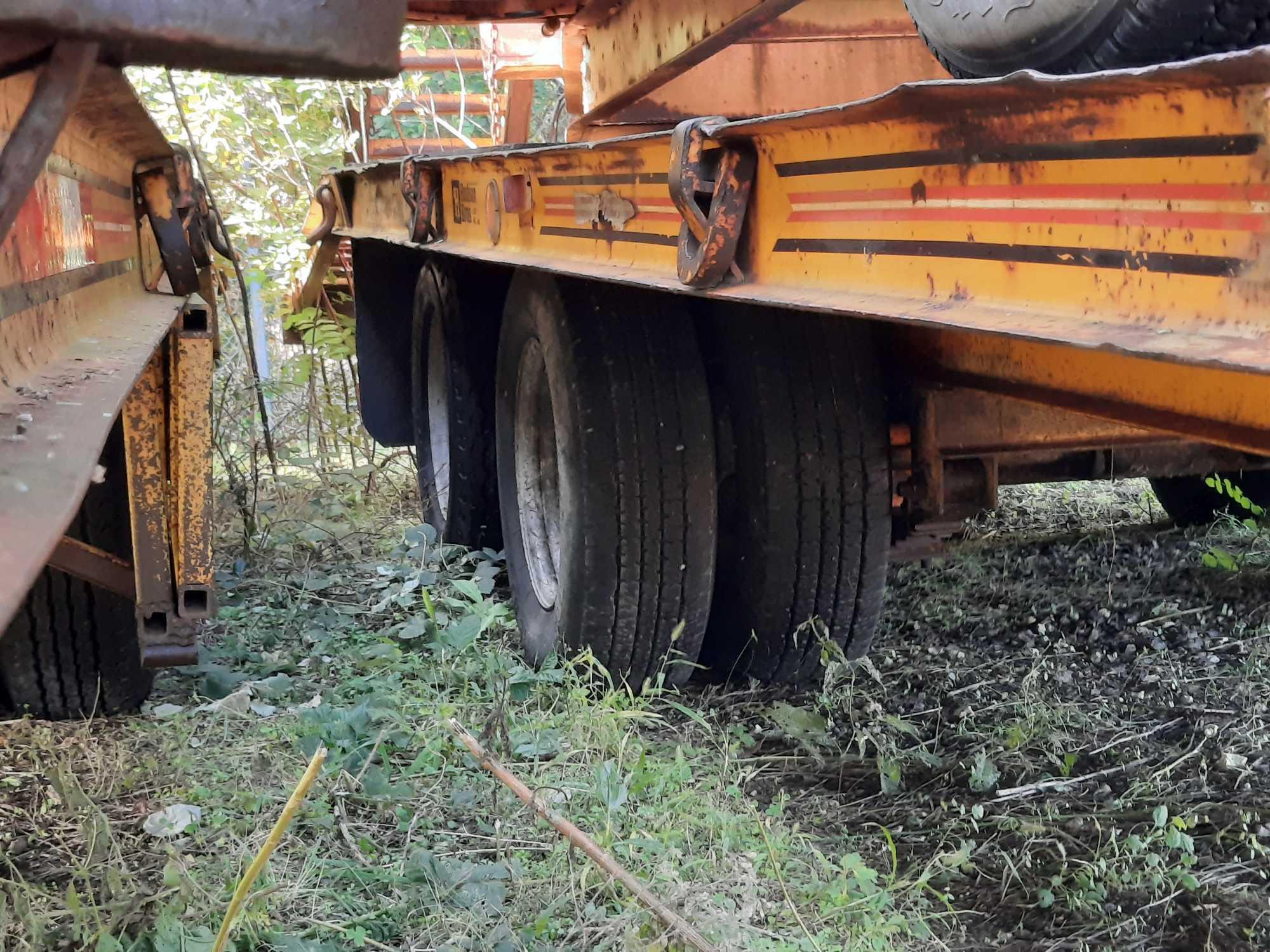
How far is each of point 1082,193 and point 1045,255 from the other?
3.3 inches

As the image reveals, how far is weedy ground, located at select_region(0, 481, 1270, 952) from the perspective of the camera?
2.14 m

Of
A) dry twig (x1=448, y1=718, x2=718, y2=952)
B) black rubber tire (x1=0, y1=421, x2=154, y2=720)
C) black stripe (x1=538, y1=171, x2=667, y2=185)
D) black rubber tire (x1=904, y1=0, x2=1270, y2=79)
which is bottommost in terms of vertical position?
dry twig (x1=448, y1=718, x2=718, y2=952)

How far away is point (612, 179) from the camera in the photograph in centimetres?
234

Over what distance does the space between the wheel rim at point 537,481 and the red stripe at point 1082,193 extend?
2.00m

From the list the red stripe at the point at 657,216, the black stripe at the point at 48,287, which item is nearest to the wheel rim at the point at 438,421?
the black stripe at the point at 48,287

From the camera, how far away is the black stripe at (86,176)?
1.76 meters

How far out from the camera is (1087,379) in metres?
1.97

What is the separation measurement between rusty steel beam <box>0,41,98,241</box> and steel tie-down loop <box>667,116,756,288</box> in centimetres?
116

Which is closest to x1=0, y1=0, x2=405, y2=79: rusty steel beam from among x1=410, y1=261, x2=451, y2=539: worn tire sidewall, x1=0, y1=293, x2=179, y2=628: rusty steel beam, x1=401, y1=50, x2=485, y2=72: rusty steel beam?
x1=0, y1=293, x2=179, y2=628: rusty steel beam

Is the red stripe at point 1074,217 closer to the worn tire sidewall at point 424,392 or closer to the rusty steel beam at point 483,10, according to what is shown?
the rusty steel beam at point 483,10

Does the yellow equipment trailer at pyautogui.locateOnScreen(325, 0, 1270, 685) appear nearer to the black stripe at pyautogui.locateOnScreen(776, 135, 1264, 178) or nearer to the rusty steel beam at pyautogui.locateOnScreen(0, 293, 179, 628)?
the black stripe at pyautogui.locateOnScreen(776, 135, 1264, 178)

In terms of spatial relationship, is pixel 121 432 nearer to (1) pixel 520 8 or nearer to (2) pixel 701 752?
(2) pixel 701 752

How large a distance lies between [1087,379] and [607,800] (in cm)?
122

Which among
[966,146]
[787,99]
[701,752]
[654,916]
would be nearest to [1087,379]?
[966,146]
